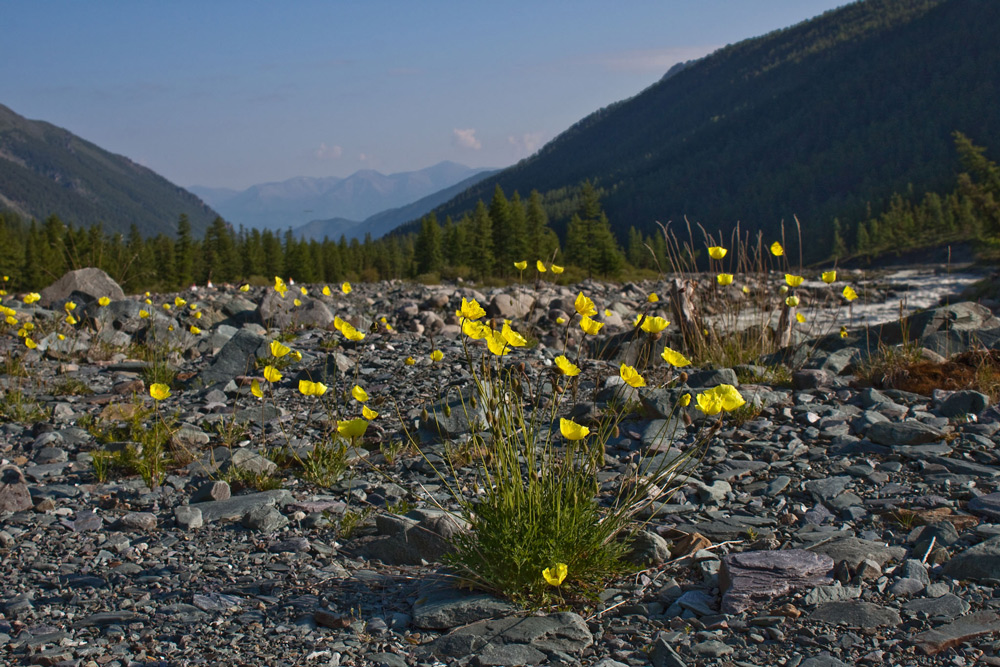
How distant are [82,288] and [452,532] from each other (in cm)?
1178

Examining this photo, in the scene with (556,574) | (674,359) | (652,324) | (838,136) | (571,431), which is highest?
(838,136)

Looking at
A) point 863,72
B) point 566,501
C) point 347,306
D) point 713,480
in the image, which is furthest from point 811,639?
point 863,72

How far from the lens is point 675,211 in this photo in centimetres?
14150

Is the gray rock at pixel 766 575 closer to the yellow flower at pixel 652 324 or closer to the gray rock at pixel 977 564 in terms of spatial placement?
the gray rock at pixel 977 564

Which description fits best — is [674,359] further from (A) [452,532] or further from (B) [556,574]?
(A) [452,532]

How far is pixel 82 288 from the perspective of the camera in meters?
11.9

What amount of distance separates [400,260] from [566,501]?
75.2 metres

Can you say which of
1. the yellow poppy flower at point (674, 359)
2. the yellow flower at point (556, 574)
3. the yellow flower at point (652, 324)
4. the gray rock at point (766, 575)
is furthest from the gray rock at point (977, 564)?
the yellow flower at point (556, 574)

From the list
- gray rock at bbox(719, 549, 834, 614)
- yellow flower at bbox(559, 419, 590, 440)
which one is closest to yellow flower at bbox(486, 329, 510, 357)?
yellow flower at bbox(559, 419, 590, 440)

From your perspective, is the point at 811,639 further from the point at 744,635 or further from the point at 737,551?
the point at 737,551

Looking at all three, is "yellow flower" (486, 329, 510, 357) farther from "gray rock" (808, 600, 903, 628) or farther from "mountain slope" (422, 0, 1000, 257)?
"mountain slope" (422, 0, 1000, 257)

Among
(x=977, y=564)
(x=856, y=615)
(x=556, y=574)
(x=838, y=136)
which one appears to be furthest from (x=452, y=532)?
(x=838, y=136)

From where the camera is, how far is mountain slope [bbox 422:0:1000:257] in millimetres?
120250

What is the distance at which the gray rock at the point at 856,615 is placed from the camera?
213 cm
